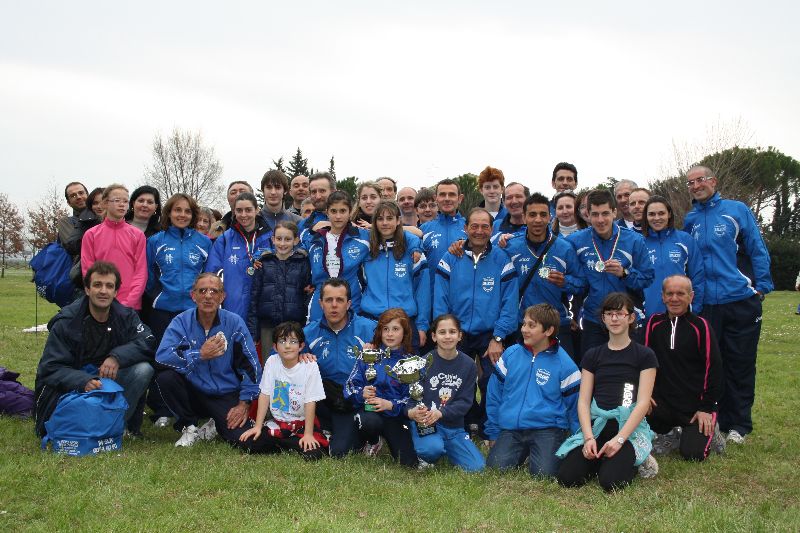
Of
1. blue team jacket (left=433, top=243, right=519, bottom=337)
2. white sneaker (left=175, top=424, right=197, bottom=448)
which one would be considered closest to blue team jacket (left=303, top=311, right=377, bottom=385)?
blue team jacket (left=433, top=243, right=519, bottom=337)

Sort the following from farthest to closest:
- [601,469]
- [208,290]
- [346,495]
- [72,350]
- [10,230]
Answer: [10,230]
[208,290]
[72,350]
[601,469]
[346,495]

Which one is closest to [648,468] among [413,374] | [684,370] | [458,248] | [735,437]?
[684,370]

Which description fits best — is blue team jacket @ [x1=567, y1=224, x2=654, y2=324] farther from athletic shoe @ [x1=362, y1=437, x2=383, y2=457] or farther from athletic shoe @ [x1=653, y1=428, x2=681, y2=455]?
athletic shoe @ [x1=362, y1=437, x2=383, y2=457]

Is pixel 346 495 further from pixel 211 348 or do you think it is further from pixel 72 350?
pixel 72 350

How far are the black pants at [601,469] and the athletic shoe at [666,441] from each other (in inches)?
42.8

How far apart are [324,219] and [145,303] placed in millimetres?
2120

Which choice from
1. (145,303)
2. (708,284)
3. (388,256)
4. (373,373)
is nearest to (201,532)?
(373,373)

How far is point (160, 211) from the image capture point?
24.6 feet

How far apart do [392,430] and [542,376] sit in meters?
1.37

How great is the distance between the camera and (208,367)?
632cm

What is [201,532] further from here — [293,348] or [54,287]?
[54,287]

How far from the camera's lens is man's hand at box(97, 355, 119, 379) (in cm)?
593

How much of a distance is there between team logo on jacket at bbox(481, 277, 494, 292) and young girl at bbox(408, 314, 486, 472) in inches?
22.8

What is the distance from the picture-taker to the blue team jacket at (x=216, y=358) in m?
6.16
